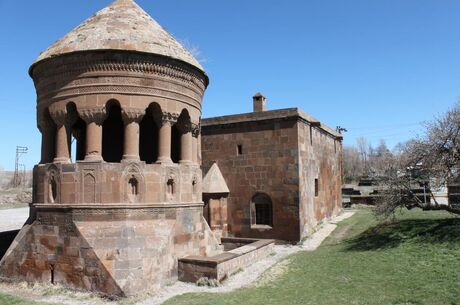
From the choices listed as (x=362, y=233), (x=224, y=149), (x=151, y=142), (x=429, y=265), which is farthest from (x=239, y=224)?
(x=429, y=265)

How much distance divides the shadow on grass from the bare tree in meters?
0.73

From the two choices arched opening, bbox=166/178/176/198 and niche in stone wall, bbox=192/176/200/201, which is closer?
arched opening, bbox=166/178/176/198

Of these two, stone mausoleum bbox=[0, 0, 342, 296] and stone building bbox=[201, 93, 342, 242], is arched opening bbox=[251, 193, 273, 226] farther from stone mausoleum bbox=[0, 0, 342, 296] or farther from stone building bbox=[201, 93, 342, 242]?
Result: stone mausoleum bbox=[0, 0, 342, 296]

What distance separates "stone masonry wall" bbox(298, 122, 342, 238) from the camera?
53.8 feet

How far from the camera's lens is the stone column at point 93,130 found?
974 centimetres

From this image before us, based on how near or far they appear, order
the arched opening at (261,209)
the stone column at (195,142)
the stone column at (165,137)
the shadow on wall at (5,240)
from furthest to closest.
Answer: the arched opening at (261,209), the shadow on wall at (5,240), the stone column at (195,142), the stone column at (165,137)

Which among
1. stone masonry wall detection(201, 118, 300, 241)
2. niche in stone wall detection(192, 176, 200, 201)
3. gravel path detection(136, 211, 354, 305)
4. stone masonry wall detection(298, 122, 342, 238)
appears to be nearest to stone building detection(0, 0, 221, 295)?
niche in stone wall detection(192, 176, 200, 201)

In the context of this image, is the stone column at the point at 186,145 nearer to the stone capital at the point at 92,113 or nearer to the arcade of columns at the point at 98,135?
the arcade of columns at the point at 98,135

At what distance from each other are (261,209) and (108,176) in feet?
28.6

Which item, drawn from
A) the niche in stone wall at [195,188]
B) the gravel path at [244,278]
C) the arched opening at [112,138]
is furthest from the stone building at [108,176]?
the arched opening at [112,138]

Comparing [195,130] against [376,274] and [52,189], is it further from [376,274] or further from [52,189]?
[376,274]

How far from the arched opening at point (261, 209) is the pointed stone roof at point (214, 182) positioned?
1.30 meters

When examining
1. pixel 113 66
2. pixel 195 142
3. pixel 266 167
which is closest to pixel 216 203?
pixel 266 167

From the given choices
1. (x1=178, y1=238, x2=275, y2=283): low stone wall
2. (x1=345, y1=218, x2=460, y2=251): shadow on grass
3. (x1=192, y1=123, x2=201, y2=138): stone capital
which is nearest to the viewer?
(x1=178, y1=238, x2=275, y2=283): low stone wall
